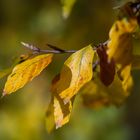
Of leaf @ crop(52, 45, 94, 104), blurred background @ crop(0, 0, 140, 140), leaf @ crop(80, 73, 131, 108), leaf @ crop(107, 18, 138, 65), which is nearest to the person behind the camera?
leaf @ crop(107, 18, 138, 65)

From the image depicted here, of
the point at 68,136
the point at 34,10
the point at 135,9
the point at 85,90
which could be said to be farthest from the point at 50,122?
the point at 34,10

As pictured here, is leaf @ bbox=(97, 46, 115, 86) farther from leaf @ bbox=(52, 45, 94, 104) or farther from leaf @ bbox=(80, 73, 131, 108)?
leaf @ bbox=(80, 73, 131, 108)

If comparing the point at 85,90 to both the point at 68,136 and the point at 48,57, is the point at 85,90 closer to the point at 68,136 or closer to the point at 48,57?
the point at 48,57

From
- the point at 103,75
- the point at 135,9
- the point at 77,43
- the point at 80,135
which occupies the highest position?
the point at 135,9

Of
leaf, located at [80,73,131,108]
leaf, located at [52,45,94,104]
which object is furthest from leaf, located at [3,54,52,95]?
leaf, located at [80,73,131,108]

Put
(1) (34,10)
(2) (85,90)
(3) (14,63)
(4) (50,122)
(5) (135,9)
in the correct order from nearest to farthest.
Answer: (5) (135,9) < (3) (14,63) < (4) (50,122) < (2) (85,90) < (1) (34,10)

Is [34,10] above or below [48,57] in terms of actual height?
below

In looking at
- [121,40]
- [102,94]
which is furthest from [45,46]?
[121,40]
